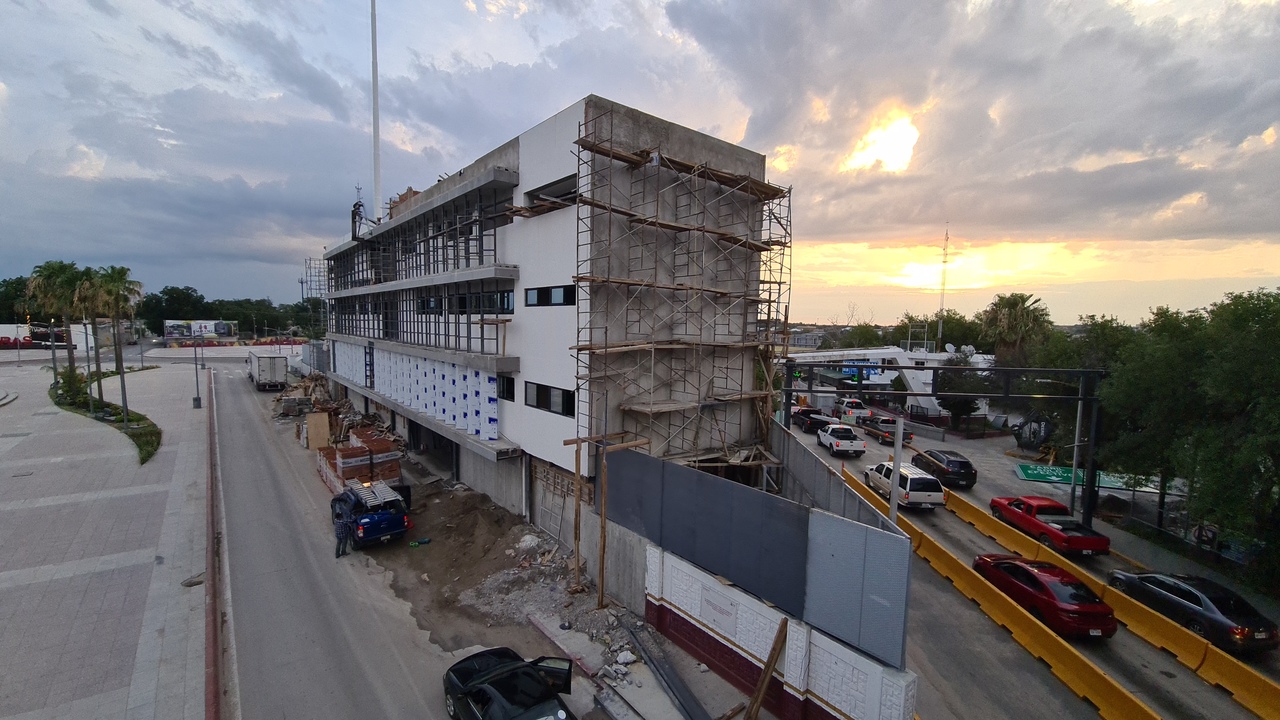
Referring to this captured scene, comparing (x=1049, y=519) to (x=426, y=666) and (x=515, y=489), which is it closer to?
(x=515, y=489)

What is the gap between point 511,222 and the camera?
16.6 meters

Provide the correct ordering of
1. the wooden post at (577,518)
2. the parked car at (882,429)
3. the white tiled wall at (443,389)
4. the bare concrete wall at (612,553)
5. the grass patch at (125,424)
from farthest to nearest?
the parked car at (882,429), the grass patch at (125,424), the white tiled wall at (443,389), the wooden post at (577,518), the bare concrete wall at (612,553)

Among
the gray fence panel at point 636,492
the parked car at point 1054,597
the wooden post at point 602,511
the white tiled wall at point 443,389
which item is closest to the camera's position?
the parked car at point 1054,597

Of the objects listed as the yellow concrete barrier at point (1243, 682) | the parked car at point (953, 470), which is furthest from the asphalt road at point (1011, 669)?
the parked car at point (953, 470)

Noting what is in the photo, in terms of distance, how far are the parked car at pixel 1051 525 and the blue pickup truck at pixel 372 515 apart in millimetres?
19448

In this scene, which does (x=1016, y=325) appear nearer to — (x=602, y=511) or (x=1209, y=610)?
(x=1209, y=610)

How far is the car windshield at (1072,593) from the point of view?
36.7 ft

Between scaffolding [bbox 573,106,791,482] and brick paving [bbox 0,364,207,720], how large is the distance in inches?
375

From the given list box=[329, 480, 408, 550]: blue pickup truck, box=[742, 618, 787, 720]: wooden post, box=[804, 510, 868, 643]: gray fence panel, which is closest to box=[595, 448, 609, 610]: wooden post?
box=[742, 618, 787, 720]: wooden post

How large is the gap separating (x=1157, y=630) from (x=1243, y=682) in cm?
176

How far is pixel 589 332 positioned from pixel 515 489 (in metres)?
6.93

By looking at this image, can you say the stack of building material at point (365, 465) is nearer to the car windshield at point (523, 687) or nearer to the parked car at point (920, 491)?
the car windshield at point (523, 687)

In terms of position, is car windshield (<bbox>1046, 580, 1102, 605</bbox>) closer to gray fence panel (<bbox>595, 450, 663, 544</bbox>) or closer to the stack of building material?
gray fence panel (<bbox>595, 450, 663, 544</bbox>)

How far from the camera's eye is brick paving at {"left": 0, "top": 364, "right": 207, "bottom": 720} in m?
9.27
